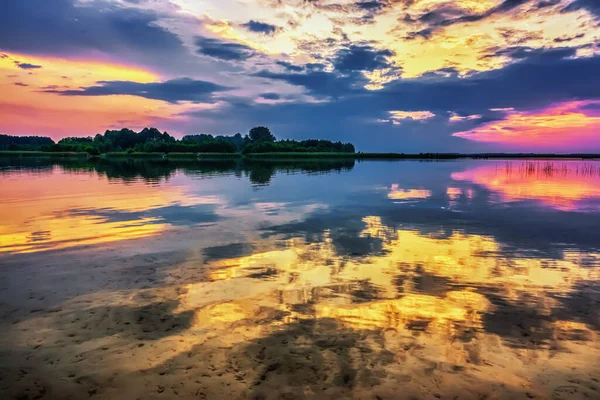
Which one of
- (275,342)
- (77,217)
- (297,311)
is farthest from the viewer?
(77,217)

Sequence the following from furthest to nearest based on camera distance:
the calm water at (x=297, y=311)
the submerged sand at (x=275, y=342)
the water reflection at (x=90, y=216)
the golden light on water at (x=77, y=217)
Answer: the water reflection at (x=90, y=216), the golden light on water at (x=77, y=217), the calm water at (x=297, y=311), the submerged sand at (x=275, y=342)

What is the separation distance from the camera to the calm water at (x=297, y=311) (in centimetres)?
704

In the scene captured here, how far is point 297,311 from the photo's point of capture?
10078 millimetres

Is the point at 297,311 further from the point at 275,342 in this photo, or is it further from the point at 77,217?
the point at 77,217

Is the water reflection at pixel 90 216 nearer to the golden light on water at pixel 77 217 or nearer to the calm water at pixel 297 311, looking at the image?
the golden light on water at pixel 77 217

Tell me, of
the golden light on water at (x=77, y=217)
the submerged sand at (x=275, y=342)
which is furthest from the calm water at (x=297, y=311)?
the golden light on water at (x=77, y=217)

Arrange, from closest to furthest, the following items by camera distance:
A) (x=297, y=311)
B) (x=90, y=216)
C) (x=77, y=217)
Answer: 1. (x=297, y=311)
2. (x=77, y=217)
3. (x=90, y=216)

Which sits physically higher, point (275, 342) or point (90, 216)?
point (90, 216)

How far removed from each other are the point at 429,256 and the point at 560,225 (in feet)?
44.5

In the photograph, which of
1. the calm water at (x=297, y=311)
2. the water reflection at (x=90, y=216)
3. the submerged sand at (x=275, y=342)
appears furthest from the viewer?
the water reflection at (x=90, y=216)

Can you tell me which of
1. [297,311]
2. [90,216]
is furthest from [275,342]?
[90,216]

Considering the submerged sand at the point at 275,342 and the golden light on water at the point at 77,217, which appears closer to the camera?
the submerged sand at the point at 275,342

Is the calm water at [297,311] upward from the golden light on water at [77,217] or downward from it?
downward

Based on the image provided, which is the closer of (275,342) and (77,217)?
(275,342)
